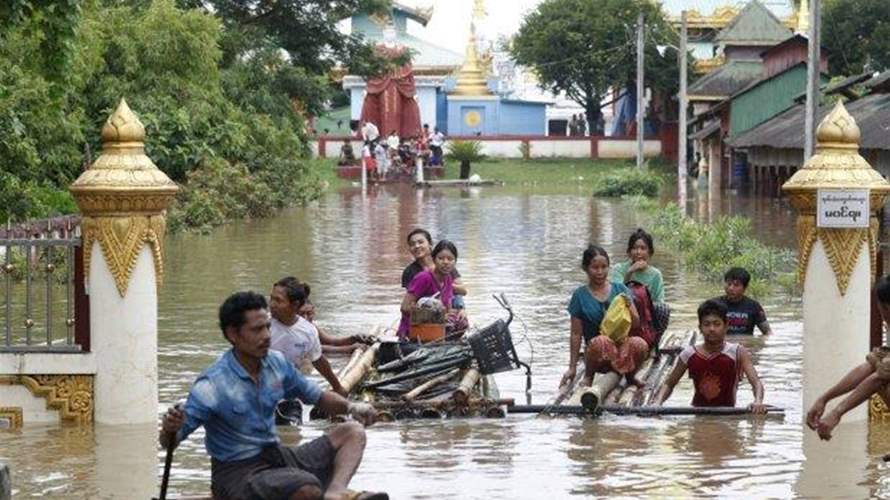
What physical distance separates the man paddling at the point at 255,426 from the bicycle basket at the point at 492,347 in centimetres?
502

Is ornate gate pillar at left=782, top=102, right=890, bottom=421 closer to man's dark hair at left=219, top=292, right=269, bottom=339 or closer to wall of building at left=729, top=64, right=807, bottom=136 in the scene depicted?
man's dark hair at left=219, top=292, right=269, bottom=339

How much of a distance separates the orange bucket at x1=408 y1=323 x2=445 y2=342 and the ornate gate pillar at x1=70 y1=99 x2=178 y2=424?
269cm

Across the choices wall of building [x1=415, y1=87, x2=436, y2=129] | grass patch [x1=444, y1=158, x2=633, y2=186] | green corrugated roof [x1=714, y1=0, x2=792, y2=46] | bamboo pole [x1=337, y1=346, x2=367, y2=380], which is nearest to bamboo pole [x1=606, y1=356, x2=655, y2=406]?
bamboo pole [x1=337, y1=346, x2=367, y2=380]

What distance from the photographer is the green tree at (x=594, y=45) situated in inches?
3211

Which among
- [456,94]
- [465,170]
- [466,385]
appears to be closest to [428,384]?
[466,385]

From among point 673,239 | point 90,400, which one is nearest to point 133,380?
point 90,400

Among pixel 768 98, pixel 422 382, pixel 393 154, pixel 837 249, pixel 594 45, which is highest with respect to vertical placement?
pixel 594 45

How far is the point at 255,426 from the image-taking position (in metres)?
9.12

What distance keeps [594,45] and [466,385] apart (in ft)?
229

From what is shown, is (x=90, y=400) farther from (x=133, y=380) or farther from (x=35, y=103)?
(x=35, y=103)

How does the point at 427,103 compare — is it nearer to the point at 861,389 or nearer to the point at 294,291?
the point at 294,291

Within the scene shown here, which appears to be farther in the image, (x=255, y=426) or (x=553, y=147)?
(x=553, y=147)

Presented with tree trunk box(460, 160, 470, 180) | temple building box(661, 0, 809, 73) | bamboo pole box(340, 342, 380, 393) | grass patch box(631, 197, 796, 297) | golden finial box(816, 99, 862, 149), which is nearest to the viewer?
golden finial box(816, 99, 862, 149)

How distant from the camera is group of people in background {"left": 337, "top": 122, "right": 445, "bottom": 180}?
70.0m
